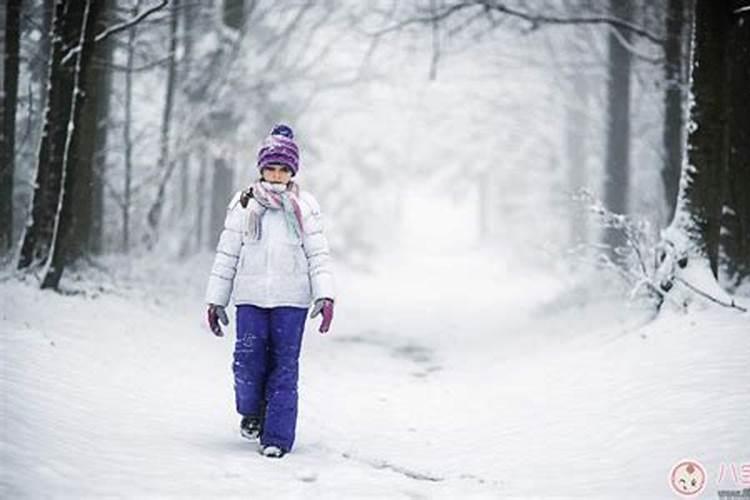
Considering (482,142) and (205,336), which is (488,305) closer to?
(205,336)

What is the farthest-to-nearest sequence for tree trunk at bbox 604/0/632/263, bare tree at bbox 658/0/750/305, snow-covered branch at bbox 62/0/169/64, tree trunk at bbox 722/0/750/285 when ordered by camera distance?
tree trunk at bbox 604/0/632/263
tree trunk at bbox 722/0/750/285
snow-covered branch at bbox 62/0/169/64
bare tree at bbox 658/0/750/305

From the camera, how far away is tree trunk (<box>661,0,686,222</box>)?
10.8 metres

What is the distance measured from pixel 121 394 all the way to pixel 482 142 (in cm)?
3098

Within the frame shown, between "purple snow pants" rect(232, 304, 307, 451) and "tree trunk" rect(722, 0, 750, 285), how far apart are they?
6.41m

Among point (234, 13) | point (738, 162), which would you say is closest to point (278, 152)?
point (738, 162)

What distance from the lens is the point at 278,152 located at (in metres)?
5.06

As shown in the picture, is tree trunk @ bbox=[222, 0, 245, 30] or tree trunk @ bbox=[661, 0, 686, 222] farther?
tree trunk @ bbox=[222, 0, 245, 30]

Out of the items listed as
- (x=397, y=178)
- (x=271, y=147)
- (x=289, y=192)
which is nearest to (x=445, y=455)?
(x=289, y=192)

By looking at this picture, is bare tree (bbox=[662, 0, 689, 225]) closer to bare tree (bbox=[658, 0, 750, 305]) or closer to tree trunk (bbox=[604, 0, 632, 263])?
bare tree (bbox=[658, 0, 750, 305])

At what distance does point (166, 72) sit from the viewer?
596 inches

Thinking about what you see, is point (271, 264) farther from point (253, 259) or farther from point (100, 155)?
point (100, 155)

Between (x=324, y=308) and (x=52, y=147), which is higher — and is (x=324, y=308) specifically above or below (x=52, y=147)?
below
